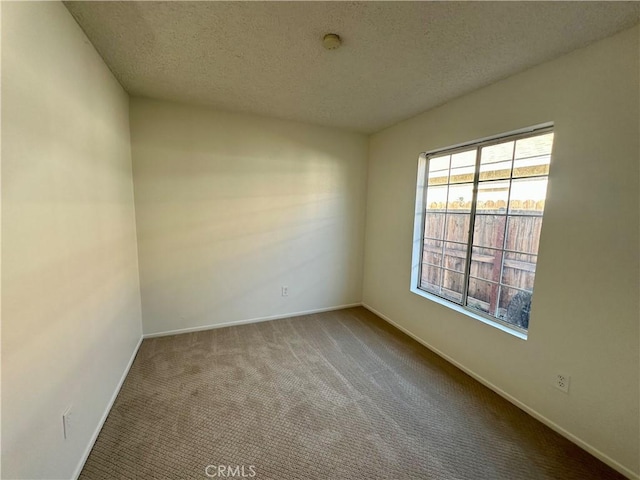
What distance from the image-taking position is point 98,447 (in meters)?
1.56

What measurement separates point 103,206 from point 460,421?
114 inches

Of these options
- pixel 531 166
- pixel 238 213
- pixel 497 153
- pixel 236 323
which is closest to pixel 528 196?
pixel 531 166

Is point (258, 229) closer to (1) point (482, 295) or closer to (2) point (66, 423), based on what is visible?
(2) point (66, 423)

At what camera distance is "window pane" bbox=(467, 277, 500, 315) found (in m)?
2.27

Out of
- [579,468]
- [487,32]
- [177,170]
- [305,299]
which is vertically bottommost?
[579,468]

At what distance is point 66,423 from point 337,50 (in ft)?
8.55

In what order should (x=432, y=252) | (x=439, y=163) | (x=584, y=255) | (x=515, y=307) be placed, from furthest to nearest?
(x=432, y=252), (x=439, y=163), (x=515, y=307), (x=584, y=255)

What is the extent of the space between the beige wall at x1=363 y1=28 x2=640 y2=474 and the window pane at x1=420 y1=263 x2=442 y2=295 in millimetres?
591

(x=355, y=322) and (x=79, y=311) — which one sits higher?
(x=79, y=311)

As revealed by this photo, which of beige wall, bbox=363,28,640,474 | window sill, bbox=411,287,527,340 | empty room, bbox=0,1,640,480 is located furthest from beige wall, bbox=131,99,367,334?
beige wall, bbox=363,28,640,474

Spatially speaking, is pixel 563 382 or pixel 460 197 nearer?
pixel 563 382

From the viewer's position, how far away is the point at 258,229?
3.14 m

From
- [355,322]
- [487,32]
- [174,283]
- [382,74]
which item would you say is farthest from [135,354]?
[487,32]

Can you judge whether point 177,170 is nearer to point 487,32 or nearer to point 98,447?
point 98,447
